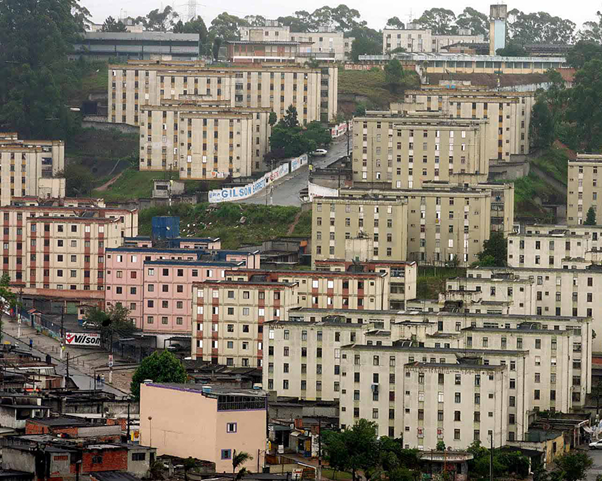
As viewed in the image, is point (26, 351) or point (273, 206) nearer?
point (26, 351)

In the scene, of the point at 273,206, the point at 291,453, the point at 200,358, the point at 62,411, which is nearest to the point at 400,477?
the point at 291,453

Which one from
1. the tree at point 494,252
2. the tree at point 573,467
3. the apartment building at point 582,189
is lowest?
the tree at point 573,467

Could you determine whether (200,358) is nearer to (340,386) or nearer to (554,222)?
(340,386)

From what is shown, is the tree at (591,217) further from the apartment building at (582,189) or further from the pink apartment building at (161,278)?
the pink apartment building at (161,278)

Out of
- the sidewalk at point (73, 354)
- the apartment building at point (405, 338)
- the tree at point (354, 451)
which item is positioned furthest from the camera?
the sidewalk at point (73, 354)

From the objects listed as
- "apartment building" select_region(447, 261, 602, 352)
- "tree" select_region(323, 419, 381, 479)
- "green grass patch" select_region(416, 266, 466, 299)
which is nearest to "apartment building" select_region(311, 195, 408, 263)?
"green grass patch" select_region(416, 266, 466, 299)

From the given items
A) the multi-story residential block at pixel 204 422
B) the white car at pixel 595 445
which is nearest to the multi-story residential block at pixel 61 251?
the white car at pixel 595 445
